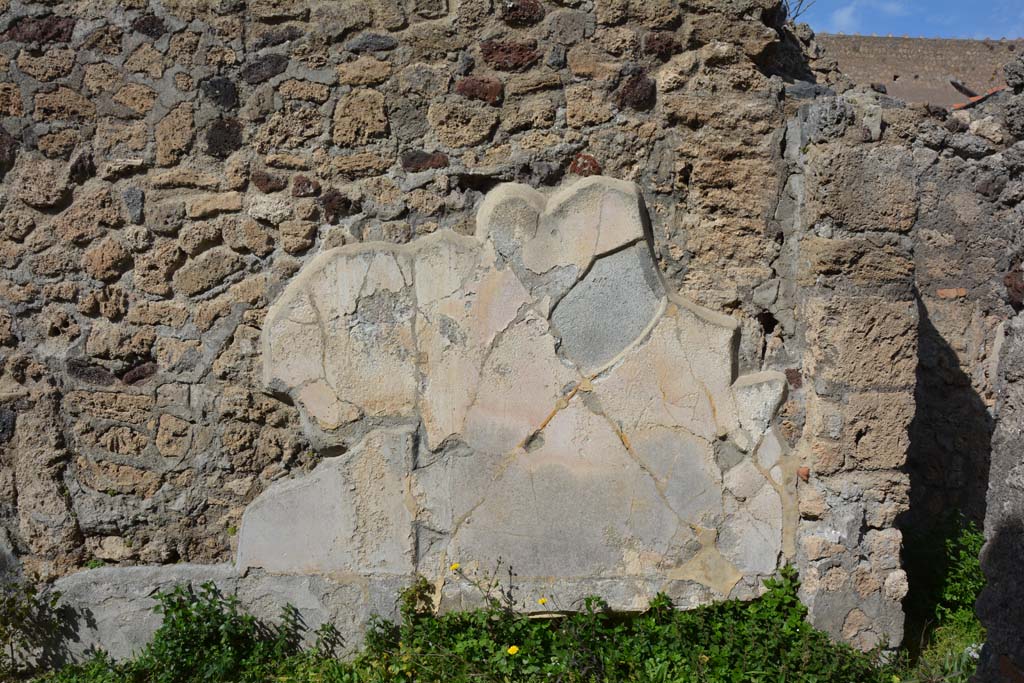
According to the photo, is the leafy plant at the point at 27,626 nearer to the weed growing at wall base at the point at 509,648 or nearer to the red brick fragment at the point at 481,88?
the weed growing at wall base at the point at 509,648

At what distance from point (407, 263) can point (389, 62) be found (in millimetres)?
804

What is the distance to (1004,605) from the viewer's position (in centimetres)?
164

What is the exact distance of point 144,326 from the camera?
Answer: 3127 mm

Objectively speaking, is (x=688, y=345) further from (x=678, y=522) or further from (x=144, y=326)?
(x=144, y=326)

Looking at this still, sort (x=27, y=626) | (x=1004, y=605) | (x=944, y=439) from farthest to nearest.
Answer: (x=944, y=439) → (x=27, y=626) → (x=1004, y=605)

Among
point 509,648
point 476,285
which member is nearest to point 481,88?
point 476,285

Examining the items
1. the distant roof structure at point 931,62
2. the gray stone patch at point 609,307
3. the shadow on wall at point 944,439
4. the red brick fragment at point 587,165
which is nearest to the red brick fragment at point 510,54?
the red brick fragment at point 587,165

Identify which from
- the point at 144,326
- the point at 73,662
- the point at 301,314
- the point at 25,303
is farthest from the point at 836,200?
the point at 73,662

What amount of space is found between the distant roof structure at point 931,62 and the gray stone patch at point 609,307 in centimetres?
1311

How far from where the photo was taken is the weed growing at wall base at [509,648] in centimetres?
275

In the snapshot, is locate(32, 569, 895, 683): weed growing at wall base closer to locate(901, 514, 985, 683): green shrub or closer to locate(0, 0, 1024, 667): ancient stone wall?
locate(0, 0, 1024, 667): ancient stone wall

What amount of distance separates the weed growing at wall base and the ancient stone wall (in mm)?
95

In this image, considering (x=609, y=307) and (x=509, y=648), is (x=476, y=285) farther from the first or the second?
(x=509, y=648)

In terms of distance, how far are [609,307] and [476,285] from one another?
0.52 meters
